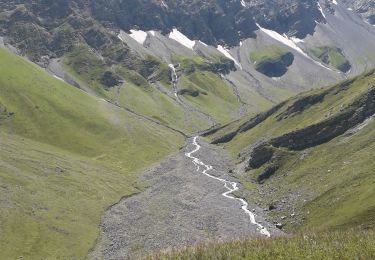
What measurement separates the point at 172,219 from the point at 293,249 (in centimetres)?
7963

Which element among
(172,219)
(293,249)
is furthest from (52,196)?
(293,249)

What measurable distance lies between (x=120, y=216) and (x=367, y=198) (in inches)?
2308

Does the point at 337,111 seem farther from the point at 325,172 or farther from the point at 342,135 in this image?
the point at 325,172

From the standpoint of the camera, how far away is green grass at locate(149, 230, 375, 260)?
117 feet

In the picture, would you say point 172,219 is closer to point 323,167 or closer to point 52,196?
point 52,196

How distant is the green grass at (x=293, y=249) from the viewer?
35.8 metres

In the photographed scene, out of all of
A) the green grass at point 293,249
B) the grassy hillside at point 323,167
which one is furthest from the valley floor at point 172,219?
the green grass at point 293,249

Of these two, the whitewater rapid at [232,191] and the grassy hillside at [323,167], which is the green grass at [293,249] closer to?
the grassy hillside at [323,167]

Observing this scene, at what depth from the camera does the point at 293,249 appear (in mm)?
38125

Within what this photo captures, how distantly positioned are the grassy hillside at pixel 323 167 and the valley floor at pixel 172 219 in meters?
9.17

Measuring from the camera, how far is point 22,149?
16625 cm

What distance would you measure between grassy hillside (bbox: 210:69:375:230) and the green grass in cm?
4007

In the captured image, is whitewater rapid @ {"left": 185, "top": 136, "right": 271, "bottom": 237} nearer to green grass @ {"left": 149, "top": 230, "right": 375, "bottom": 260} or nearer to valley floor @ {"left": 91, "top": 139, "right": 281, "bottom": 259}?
valley floor @ {"left": 91, "top": 139, "right": 281, "bottom": 259}

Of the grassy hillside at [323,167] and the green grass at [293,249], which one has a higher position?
the green grass at [293,249]
